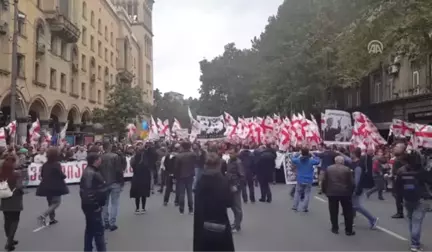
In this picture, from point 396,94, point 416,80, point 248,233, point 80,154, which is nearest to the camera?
point 248,233

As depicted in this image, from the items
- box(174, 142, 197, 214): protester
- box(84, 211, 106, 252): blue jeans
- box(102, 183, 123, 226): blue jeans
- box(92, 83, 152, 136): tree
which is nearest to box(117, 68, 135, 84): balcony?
box(92, 83, 152, 136): tree

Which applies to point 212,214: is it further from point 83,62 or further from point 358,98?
point 83,62

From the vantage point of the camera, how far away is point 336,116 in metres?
26.5

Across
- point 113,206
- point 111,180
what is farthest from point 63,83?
point 111,180

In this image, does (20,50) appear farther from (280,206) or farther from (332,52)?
(280,206)

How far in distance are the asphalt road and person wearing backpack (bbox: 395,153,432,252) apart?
1.35ft

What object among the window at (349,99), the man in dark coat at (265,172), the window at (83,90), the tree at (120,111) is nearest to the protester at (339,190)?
the man in dark coat at (265,172)

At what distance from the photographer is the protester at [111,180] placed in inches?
425

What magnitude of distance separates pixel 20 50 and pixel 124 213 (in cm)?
2243

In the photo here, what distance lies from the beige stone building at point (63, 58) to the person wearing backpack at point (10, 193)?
23.1 m

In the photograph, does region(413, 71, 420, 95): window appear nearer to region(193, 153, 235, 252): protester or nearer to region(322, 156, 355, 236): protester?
region(322, 156, 355, 236): protester

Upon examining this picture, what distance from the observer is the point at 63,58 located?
135 ft

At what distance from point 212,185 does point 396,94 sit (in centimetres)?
2787

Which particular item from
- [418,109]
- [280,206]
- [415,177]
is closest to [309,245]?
[415,177]
